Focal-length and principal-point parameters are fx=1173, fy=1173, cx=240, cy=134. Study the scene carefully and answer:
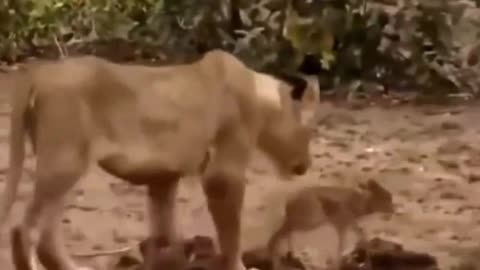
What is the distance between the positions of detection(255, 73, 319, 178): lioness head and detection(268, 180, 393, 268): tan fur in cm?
5

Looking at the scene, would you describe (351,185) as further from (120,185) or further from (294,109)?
(120,185)

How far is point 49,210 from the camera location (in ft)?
4.89

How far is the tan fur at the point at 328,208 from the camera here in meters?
1.73

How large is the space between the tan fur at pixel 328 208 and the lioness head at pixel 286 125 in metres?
0.05

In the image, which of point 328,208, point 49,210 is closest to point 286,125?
point 328,208

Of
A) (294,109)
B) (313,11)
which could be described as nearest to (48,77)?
(294,109)

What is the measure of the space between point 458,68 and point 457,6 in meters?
0.20

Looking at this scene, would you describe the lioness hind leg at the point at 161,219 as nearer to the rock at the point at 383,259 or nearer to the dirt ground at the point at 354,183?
the dirt ground at the point at 354,183

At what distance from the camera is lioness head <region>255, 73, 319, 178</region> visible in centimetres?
166

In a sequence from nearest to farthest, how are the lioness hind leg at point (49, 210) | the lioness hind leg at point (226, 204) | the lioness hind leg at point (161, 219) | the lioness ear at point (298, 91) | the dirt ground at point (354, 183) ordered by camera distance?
the lioness hind leg at point (49, 210)
the lioness hind leg at point (226, 204)
the lioness hind leg at point (161, 219)
the lioness ear at point (298, 91)
the dirt ground at point (354, 183)

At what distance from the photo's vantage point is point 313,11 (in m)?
3.56

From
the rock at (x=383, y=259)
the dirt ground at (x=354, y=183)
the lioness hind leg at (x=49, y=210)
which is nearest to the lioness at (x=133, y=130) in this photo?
the lioness hind leg at (x=49, y=210)

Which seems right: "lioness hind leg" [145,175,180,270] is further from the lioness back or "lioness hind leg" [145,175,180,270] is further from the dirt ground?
the lioness back

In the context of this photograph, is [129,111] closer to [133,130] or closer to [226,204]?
[133,130]
